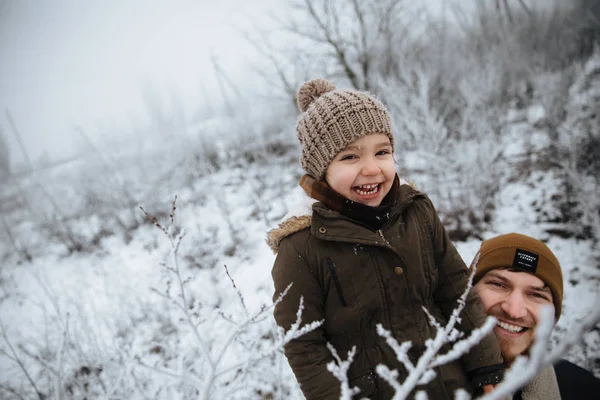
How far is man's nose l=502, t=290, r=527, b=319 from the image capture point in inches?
58.0

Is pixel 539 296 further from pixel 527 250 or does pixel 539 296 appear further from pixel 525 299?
pixel 527 250

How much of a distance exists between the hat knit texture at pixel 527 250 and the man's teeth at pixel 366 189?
808mm

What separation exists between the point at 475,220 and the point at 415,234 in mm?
3956

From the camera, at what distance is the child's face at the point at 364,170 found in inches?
49.3

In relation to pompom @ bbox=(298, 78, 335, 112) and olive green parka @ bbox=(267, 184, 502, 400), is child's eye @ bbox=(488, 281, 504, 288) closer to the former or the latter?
olive green parka @ bbox=(267, 184, 502, 400)

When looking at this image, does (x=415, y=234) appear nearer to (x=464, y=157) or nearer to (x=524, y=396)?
(x=524, y=396)

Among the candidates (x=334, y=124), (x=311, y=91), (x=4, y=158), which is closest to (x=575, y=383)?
(x=334, y=124)

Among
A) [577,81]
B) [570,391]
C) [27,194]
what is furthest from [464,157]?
[27,194]

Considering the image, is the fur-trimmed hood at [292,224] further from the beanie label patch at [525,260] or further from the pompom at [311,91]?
the beanie label patch at [525,260]

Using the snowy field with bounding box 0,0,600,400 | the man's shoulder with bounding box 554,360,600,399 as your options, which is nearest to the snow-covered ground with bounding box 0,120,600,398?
the snowy field with bounding box 0,0,600,400

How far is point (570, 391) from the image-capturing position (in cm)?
166

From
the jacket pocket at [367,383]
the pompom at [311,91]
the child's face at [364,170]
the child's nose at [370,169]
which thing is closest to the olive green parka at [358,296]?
the jacket pocket at [367,383]

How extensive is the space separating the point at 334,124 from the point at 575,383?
2.25 meters

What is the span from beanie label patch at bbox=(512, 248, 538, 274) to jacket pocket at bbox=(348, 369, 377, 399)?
1117 mm
